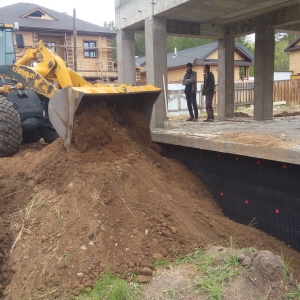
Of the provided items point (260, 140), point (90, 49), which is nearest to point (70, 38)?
point (90, 49)

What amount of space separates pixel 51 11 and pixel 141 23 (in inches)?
994

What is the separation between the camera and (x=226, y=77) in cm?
1155

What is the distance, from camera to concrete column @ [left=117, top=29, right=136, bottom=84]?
9.62 metres

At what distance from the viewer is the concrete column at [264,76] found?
33.1ft

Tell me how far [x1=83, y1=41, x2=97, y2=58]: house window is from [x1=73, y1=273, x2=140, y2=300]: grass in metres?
26.2

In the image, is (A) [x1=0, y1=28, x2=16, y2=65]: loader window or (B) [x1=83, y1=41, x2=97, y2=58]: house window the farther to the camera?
(B) [x1=83, y1=41, x2=97, y2=58]: house window

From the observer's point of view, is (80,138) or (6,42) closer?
(80,138)

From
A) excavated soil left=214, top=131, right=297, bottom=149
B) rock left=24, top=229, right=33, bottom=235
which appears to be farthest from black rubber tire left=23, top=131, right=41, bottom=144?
excavated soil left=214, top=131, right=297, bottom=149

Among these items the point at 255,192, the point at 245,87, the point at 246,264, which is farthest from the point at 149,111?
the point at 245,87

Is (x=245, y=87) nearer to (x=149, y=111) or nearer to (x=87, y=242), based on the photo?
(x=149, y=111)

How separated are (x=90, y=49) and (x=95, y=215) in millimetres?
25720

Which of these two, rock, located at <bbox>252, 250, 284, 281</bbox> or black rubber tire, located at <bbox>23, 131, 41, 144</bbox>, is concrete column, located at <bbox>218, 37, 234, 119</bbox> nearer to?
black rubber tire, located at <bbox>23, 131, 41, 144</bbox>

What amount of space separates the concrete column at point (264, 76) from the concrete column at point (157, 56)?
3112 mm

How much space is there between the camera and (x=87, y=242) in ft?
14.0
